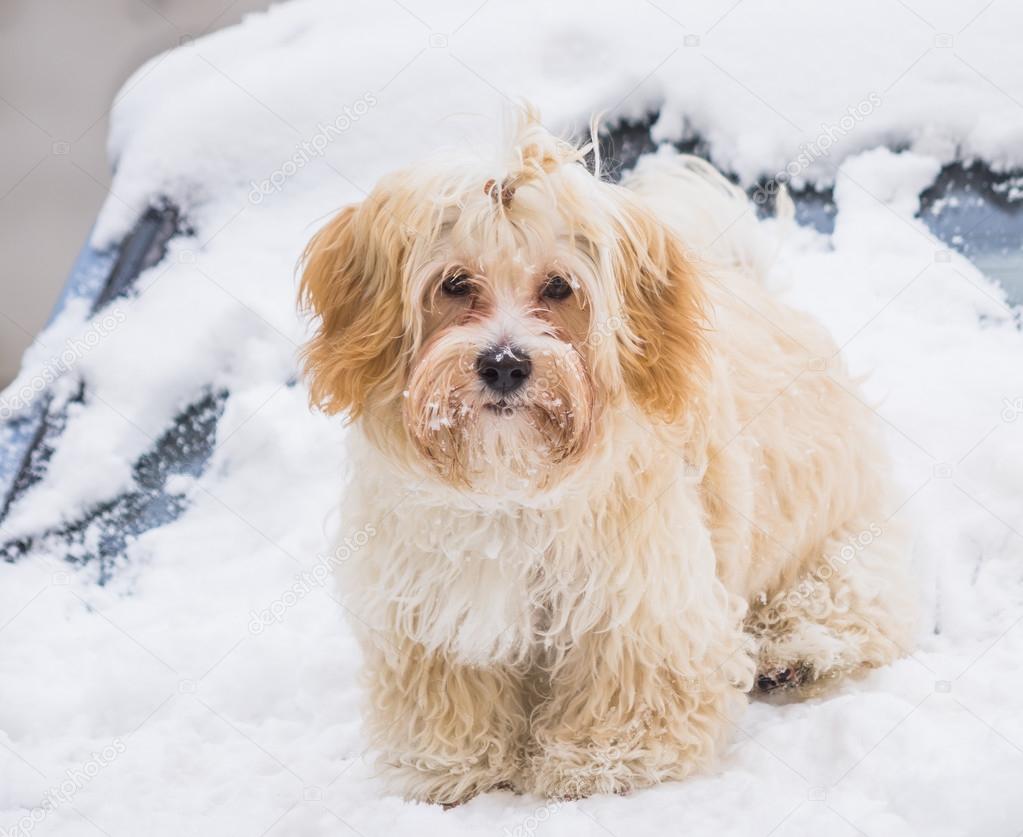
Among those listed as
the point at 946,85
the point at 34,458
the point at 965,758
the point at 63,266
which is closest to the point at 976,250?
the point at 946,85

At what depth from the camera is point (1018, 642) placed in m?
3.04

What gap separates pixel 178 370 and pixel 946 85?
3.50m

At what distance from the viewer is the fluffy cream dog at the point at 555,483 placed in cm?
243

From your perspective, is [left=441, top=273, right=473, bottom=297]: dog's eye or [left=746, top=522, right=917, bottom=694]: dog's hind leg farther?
[left=746, top=522, right=917, bottom=694]: dog's hind leg

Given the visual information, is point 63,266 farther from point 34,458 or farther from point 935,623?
point 935,623
